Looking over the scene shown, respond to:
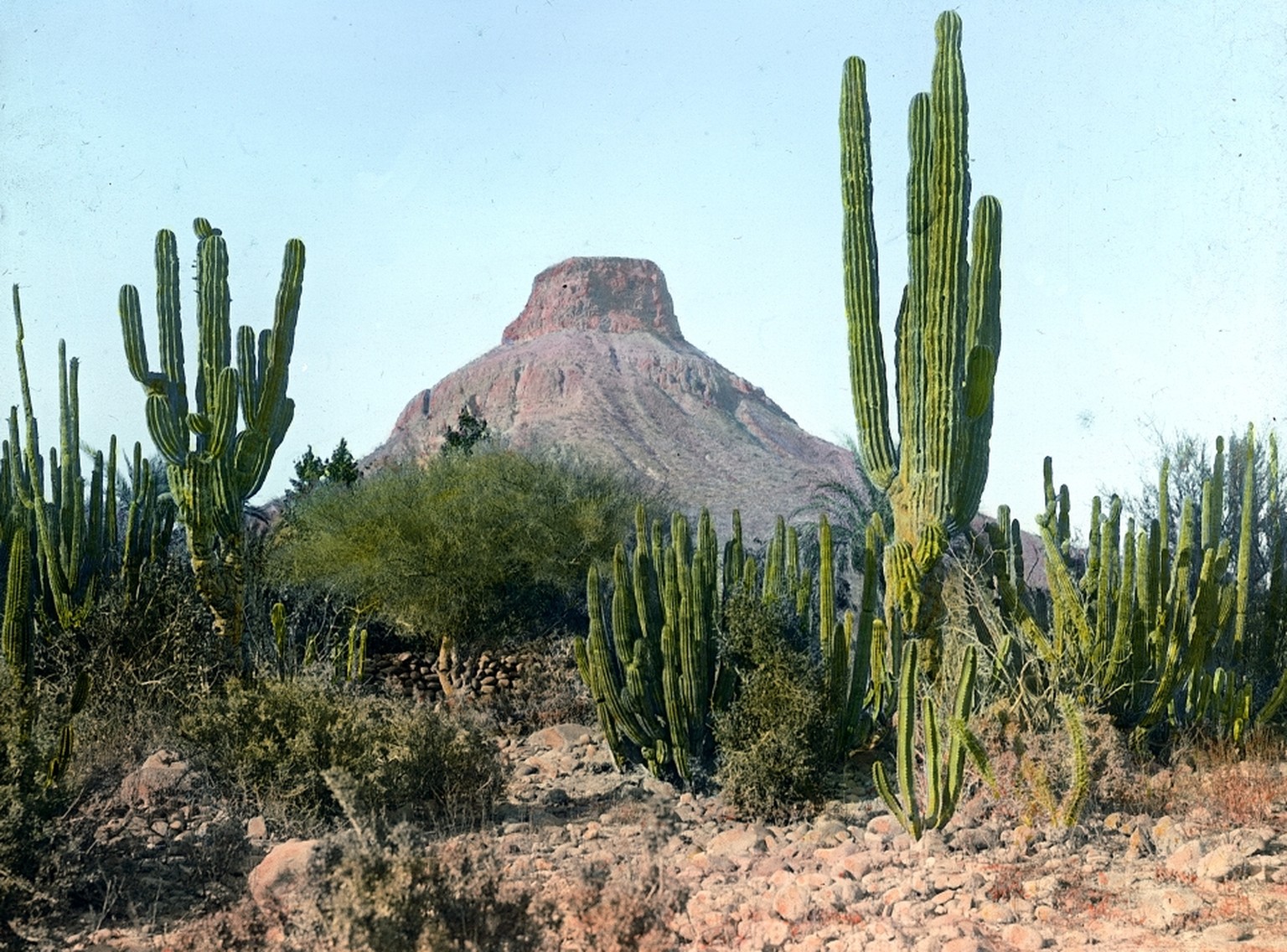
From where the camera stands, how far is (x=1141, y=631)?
369 inches

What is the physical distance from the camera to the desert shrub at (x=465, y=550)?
1501cm

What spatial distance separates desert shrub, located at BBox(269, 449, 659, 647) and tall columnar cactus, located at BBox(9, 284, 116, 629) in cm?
326

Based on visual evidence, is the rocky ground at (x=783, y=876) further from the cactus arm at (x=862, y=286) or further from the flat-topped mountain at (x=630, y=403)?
the flat-topped mountain at (x=630, y=403)

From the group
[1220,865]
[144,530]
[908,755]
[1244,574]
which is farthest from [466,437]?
[1220,865]

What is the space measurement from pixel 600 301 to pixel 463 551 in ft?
175

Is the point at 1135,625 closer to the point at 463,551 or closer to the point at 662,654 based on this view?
the point at 662,654

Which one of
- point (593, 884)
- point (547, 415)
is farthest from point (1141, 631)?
point (547, 415)

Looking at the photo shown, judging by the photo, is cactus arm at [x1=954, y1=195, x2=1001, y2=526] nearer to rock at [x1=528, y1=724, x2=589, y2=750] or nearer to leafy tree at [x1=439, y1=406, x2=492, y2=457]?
rock at [x1=528, y1=724, x2=589, y2=750]

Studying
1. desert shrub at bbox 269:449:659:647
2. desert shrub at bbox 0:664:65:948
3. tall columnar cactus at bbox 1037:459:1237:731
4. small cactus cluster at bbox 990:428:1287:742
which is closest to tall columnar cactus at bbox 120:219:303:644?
desert shrub at bbox 269:449:659:647

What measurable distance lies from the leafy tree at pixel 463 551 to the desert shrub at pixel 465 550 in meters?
0.01

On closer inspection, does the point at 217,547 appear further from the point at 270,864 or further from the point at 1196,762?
the point at 1196,762

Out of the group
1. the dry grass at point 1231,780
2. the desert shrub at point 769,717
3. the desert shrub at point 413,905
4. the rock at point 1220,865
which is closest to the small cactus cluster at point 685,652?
the desert shrub at point 769,717

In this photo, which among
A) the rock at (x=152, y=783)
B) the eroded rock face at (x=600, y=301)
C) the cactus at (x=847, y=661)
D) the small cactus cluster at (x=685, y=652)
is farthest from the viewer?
the eroded rock face at (x=600, y=301)

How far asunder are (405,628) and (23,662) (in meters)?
7.01
